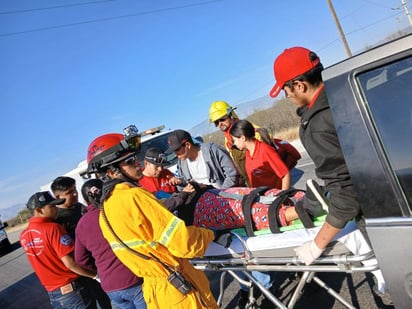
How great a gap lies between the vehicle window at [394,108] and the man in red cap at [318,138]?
0.63 feet

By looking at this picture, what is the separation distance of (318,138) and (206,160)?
208 cm

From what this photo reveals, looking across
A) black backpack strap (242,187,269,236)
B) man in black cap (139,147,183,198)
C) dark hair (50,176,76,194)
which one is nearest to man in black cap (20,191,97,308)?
dark hair (50,176,76,194)

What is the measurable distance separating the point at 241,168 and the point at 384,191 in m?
2.77

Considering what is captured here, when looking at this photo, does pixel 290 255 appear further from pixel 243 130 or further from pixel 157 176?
pixel 157 176

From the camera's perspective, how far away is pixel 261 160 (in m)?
3.14

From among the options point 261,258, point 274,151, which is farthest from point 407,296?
point 274,151

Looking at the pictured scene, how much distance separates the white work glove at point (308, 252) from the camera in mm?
1669

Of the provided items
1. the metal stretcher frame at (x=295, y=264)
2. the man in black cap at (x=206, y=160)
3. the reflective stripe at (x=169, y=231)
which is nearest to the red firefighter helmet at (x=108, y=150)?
the reflective stripe at (x=169, y=231)

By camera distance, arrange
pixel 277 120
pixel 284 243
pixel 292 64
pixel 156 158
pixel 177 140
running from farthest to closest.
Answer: pixel 277 120, pixel 177 140, pixel 156 158, pixel 284 243, pixel 292 64

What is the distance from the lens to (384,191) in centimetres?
129

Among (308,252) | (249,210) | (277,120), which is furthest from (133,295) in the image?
(277,120)

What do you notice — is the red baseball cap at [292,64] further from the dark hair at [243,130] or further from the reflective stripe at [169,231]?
the dark hair at [243,130]

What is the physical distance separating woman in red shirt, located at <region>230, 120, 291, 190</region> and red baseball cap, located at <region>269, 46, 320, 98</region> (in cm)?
147

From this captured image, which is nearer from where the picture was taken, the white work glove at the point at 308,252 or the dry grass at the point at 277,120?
the white work glove at the point at 308,252
